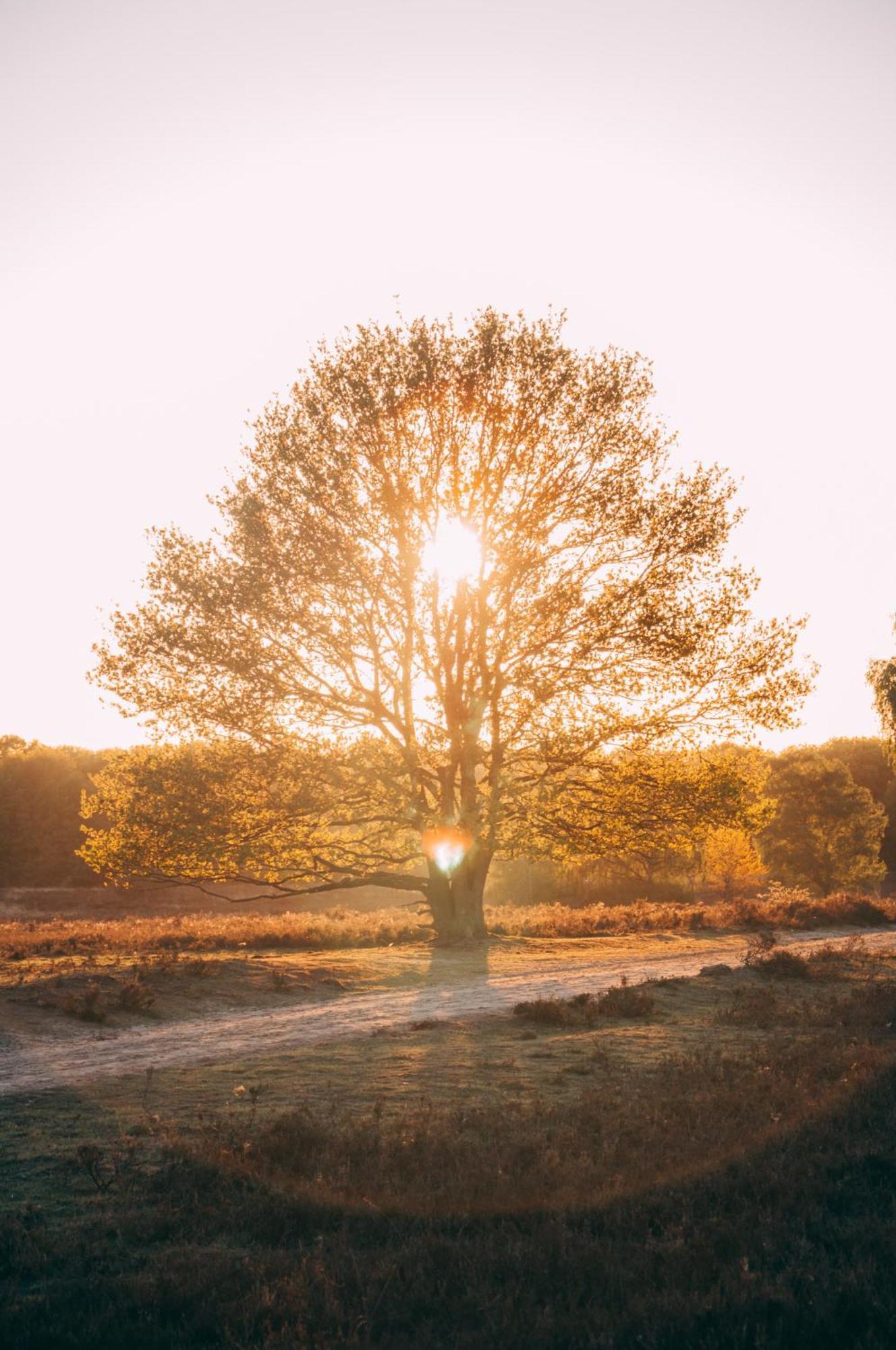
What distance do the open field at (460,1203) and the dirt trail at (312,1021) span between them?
0.85m

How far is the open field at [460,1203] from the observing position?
520 centimetres

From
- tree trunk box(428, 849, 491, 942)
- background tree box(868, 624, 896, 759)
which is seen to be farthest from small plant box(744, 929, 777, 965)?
background tree box(868, 624, 896, 759)

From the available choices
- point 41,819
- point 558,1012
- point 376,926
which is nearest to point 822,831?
point 376,926

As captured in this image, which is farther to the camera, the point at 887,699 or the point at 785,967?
the point at 887,699

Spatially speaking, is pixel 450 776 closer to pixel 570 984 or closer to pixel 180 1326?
pixel 570 984

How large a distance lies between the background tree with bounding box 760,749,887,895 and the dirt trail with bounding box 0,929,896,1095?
41.0 m

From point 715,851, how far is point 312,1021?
50.8m

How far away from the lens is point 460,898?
88.6 ft

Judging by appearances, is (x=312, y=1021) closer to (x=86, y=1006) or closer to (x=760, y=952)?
(x=86, y=1006)

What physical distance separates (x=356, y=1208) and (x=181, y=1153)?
1755mm

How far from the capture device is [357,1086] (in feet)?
33.2

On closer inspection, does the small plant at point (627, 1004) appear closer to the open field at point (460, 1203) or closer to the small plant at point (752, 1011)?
the small plant at point (752, 1011)

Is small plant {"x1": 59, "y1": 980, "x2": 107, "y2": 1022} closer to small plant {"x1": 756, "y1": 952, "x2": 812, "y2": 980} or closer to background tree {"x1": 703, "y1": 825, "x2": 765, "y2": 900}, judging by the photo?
small plant {"x1": 756, "y1": 952, "x2": 812, "y2": 980}

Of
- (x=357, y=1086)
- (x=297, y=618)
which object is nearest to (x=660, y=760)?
(x=297, y=618)
